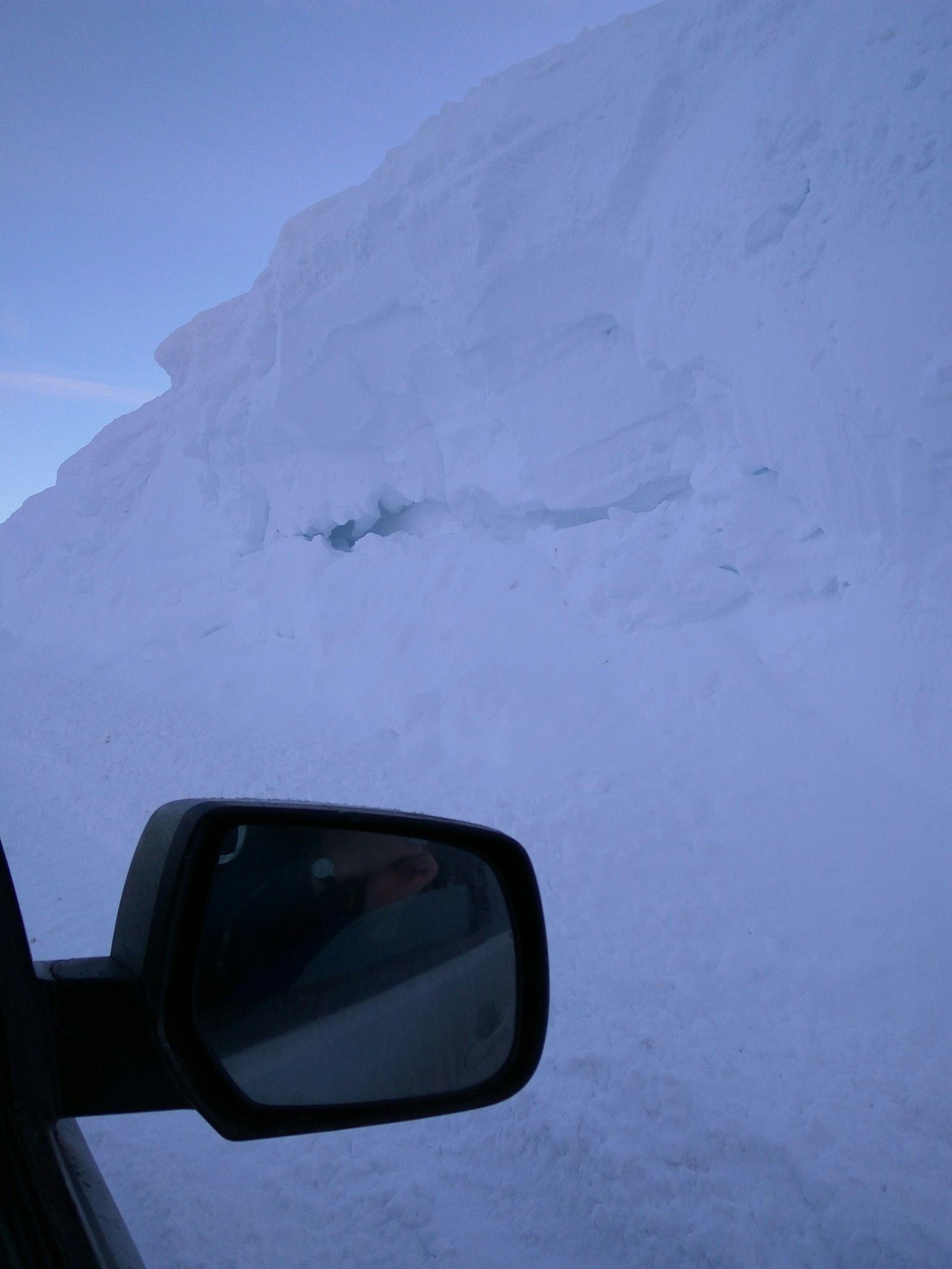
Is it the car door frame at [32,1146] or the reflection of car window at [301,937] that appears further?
the reflection of car window at [301,937]

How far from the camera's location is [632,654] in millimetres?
7609

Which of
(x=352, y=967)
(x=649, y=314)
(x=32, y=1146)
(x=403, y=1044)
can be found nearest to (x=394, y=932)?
(x=352, y=967)

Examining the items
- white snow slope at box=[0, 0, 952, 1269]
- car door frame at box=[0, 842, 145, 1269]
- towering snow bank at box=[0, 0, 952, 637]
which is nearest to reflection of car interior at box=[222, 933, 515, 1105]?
car door frame at box=[0, 842, 145, 1269]

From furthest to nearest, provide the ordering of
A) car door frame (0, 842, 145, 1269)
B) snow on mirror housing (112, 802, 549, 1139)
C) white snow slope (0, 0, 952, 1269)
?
white snow slope (0, 0, 952, 1269) < snow on mirror housing (112, 802, 549, 1139) < car door frame (0, 842, 145, 1269)

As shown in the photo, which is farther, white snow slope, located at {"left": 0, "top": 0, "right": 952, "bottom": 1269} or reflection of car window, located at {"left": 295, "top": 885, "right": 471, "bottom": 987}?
white snow slope, located at {"left": 0, "top": 0, "right": 952, "bottom": 1269}

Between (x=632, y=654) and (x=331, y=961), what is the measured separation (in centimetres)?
662

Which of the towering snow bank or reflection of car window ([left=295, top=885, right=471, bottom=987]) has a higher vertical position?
the towering snow bank

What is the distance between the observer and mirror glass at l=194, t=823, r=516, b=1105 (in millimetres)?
1135

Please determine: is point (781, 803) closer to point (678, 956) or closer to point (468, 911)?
point (678, 956)

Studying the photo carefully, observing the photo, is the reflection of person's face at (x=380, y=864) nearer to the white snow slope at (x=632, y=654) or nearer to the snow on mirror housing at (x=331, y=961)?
the snow on mirror housing at (x=331, y=961)

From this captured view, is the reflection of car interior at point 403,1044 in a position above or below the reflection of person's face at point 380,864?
below

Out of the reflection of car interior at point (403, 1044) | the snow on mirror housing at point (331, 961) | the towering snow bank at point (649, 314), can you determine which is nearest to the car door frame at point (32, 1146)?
the snow on mirror housing at point (331, 961)

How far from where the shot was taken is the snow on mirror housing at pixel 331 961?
3.44 feet

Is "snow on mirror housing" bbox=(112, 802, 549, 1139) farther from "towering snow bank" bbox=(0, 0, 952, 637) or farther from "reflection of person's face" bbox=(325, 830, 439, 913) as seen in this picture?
"towering snow bank" bbox=(0, 0, 952, 637)
